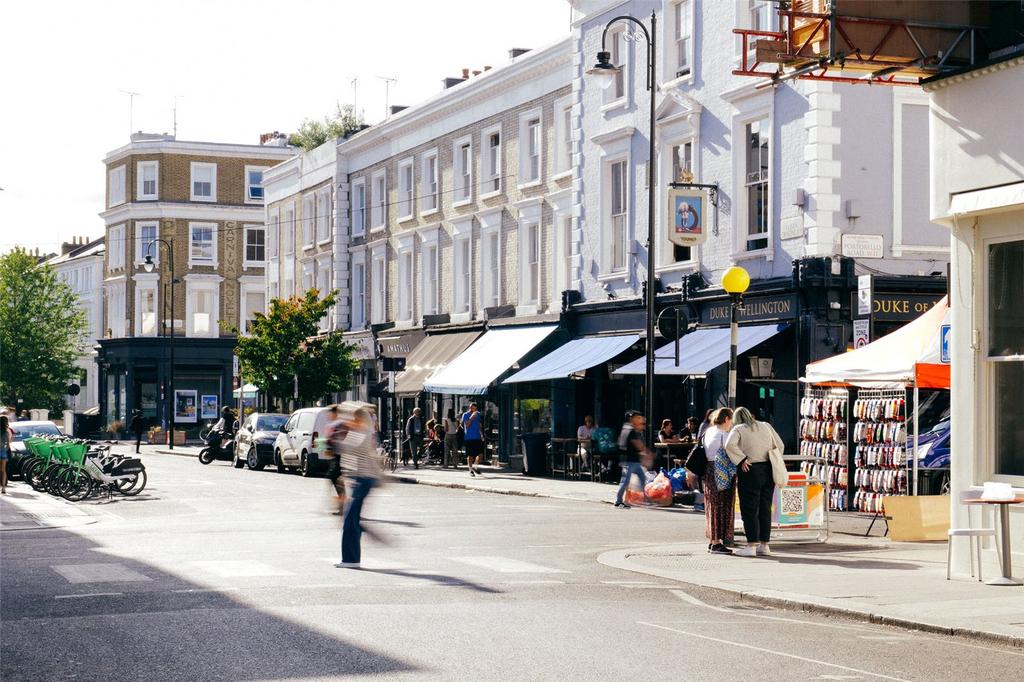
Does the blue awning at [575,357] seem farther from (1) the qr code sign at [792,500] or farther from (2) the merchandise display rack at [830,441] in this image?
(1) the qr code sign at [792,500]

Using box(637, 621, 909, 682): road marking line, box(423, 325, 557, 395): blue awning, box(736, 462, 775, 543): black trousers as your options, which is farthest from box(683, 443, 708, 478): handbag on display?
box(423, 325, 557, 395): blue awning

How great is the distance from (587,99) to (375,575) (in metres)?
23.4

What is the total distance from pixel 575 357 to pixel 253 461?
1165 centimetres

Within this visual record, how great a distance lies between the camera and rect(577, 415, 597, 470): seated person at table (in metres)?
33.9

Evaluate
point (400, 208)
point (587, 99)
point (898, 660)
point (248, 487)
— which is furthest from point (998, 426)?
point (400, 208)

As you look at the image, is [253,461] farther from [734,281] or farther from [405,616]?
[405,616]

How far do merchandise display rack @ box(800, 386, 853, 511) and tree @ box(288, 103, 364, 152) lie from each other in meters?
53.0

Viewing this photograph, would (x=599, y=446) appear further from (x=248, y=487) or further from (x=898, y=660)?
(x=898, y=660)

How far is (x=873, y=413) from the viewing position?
2180 cm

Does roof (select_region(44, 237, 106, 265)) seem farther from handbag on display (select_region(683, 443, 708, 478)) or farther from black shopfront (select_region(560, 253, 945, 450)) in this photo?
handbag on display (select_region(683, 443, 708, 478))

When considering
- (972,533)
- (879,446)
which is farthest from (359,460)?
(879,446)

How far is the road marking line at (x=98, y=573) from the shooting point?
14.5 m

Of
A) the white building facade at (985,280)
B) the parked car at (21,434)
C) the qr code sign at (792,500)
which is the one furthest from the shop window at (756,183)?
the parked car at (21,434)

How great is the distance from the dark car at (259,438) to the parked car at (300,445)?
1510 millimetres
